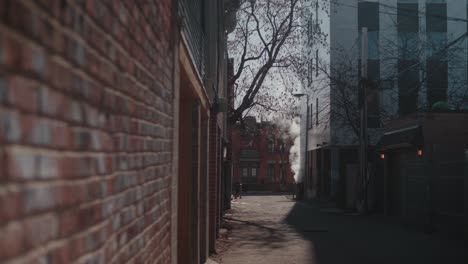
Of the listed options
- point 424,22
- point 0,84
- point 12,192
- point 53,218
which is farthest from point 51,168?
point 424,22

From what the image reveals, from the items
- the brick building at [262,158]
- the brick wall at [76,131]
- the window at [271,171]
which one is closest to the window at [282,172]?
the brick building at [262,158]

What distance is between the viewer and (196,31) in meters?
8.32

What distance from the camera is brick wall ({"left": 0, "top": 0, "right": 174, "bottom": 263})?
1468 millimetres

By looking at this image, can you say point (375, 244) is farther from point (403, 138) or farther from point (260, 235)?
point (403, 138)

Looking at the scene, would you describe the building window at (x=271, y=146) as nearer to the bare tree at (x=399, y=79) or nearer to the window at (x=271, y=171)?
the window at (x=271, y=171)

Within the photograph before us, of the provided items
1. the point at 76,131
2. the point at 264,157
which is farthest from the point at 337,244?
the point at 264,157

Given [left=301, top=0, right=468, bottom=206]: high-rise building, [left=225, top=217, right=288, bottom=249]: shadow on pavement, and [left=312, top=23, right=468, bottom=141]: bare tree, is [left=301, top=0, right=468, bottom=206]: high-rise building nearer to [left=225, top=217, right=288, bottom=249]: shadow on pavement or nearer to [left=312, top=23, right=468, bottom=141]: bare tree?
[left=312, top=23, right=468, bottom=141]: bare tree

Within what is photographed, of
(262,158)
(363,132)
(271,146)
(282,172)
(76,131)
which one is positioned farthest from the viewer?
(271,146)

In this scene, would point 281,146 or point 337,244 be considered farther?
point 281,146

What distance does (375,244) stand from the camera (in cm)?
1466

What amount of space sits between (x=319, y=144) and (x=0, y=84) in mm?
40629

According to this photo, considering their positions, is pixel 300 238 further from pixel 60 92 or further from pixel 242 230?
pixel 60 92

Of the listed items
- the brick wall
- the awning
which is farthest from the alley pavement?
the brick wall

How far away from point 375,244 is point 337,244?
0.90 m
